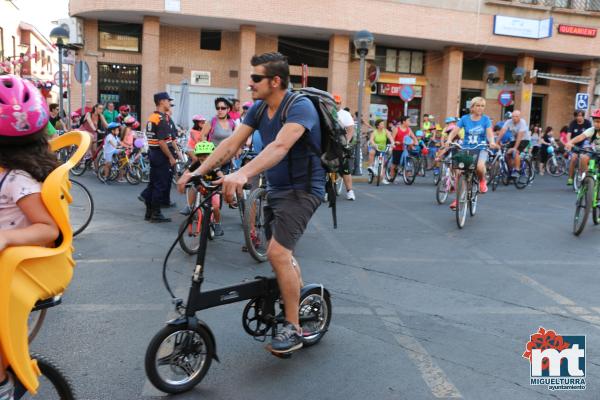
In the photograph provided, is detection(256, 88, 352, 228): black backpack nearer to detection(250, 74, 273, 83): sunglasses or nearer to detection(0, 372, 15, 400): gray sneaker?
detection(250, 74, 273, 83): sunglasses

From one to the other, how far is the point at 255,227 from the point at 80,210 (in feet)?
8.26

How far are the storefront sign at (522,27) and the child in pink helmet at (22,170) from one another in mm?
28580

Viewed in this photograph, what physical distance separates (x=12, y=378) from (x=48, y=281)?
16.2 inches

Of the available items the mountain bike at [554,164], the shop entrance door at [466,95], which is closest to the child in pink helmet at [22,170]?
the mountain bike at [554,164]

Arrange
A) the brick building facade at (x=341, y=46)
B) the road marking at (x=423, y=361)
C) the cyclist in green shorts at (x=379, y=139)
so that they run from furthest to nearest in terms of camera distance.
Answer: the brick building facade at (x=341, y=46), the cyclist in green shorts at (x=379, y=139), the road marking at (x=423, y=361)

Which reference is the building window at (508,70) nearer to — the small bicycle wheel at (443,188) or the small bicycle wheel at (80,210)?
the small bicycle wheel at (443,188)

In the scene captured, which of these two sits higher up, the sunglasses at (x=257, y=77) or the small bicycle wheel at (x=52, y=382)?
the sunglasses at (x=257, y=77)

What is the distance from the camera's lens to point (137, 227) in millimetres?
7922

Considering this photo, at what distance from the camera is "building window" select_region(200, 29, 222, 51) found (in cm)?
2578

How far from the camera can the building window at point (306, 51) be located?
88.5 feet

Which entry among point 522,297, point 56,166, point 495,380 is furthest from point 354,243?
point 56,166

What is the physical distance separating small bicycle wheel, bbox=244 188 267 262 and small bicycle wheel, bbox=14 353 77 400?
3.62m

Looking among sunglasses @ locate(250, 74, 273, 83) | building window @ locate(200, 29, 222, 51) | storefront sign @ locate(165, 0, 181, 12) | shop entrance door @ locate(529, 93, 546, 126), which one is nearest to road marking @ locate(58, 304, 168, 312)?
sunglasses @ locate(250, 74, 273, 83)

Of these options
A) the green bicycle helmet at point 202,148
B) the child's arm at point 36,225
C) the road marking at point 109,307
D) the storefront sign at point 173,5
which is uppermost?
the storefront sign at point 173,5
